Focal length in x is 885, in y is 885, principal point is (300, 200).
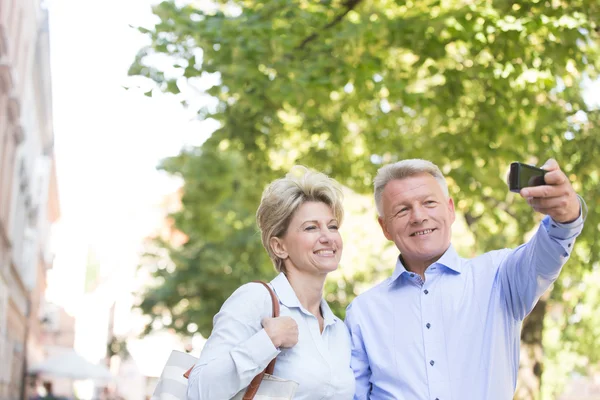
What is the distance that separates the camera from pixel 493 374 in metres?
3.62

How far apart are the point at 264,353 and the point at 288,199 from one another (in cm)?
84

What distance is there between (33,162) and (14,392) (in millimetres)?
7058

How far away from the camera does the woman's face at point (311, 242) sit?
3.90 m

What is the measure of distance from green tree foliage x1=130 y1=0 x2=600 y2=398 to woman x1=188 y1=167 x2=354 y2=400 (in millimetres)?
4854

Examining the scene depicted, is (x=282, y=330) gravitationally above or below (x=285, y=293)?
below

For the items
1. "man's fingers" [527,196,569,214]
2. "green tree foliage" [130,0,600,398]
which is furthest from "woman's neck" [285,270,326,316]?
"green tree foliage" [130,0,600,398]

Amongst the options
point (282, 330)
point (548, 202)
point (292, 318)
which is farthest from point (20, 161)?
point (548, 202)

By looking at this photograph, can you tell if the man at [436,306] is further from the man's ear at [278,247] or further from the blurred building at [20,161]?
the blurred building at [20,161]

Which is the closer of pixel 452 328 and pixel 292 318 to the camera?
pixel 292 318

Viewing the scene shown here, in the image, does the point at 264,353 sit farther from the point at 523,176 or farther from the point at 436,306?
the point at 523,176

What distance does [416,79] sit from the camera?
415 inches

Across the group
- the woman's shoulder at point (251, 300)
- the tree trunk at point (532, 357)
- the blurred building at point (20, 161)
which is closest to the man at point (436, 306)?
the woman's shoulder at point (251, 300)

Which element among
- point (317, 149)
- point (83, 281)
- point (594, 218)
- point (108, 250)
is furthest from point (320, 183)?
point (83, 281)

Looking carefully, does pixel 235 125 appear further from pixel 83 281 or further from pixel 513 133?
pixel 83 281
